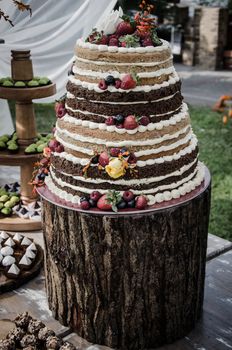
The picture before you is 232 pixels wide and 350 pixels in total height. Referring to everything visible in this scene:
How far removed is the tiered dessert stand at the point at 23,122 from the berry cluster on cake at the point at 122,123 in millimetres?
1578

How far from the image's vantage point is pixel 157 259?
3.14 meters

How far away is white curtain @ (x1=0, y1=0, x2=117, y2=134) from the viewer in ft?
17.4

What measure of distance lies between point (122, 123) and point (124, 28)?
1.96 feet

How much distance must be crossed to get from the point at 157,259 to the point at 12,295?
1266 millimetres

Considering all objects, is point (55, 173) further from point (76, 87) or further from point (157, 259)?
point (157, 259)

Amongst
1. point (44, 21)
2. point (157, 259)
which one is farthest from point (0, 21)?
point (157, 259)

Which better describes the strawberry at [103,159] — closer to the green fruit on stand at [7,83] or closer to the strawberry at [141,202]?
the strawberry at [141,202]

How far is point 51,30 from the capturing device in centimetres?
577

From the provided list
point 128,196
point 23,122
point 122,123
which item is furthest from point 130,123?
point 23,122

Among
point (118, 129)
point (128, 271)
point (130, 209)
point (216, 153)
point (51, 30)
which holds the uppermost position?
point (51, 30)

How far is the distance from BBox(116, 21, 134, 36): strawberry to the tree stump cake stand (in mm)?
1054

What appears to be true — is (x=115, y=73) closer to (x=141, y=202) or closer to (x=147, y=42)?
(x=147, y=42)

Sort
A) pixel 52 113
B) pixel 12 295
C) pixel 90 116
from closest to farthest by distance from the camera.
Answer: pixel 90 116 < pixel 12 295 < pixel 52 113

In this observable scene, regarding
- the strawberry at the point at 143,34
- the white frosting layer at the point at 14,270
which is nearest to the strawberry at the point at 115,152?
the strawberry at the point at 143,34
